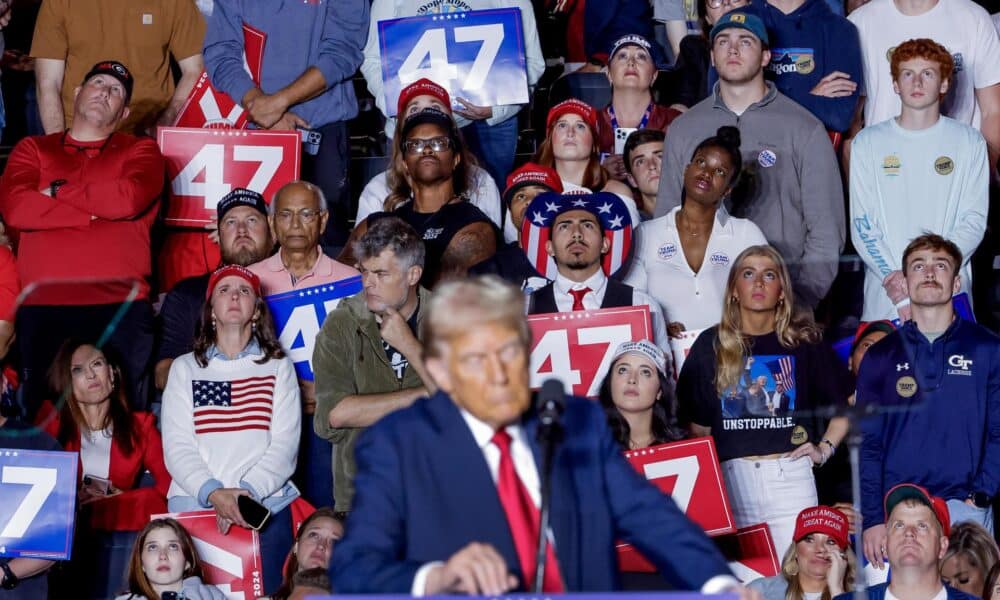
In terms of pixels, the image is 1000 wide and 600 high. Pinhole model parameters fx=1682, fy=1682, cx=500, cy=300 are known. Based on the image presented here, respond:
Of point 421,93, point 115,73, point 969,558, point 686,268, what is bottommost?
point 969,558

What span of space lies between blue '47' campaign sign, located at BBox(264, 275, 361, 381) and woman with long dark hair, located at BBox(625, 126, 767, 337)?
1.28 m

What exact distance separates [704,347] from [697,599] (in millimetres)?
3959

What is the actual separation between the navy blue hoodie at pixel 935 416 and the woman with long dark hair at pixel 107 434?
295 centimetres

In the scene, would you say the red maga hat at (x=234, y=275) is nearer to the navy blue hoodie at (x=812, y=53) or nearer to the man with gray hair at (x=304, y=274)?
the man with gray hair at (x=304, y=274)

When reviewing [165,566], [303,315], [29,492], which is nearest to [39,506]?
[29,492]

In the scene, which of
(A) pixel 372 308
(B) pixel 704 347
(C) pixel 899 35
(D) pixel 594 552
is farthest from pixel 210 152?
(D) pixel 594 552

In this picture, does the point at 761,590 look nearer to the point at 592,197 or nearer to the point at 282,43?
the point at 592,197

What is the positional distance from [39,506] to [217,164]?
7.40 ft

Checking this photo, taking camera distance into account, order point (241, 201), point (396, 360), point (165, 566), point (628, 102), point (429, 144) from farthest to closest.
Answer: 1. point (628, 102)
2. point (241, 201)
3. point (429, 144)
4. point (396, 360)
5. point (165, 566)

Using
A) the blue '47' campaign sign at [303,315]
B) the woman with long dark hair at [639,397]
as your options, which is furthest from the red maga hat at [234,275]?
the woman with long dark hair at [639,397]

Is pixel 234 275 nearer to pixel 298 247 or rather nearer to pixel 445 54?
pixel 298 247

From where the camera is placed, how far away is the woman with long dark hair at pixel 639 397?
21.2 feet

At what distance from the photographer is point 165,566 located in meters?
6.39

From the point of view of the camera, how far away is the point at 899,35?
8.38 meters
